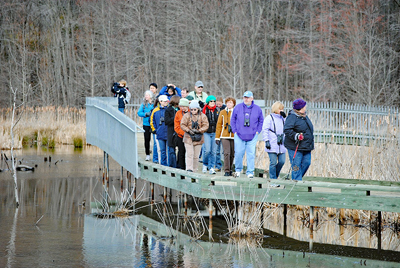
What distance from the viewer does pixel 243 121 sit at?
486 inches

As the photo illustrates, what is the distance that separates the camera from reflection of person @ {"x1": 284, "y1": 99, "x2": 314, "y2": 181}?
11.5 meters

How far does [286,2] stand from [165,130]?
97.0ft

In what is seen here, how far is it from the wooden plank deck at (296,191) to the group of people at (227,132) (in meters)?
0.55

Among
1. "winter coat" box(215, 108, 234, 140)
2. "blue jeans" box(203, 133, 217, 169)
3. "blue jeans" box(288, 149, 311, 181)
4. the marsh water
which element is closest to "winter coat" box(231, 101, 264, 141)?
"winter coat" box(215, 108, 234, 140)

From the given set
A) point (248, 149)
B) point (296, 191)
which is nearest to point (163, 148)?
point (248, 149)

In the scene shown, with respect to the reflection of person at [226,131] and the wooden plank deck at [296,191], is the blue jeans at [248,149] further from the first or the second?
the wooden plank deck at [296,191]

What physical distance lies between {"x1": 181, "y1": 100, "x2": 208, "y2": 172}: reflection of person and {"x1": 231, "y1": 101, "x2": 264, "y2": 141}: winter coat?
73 centimetres

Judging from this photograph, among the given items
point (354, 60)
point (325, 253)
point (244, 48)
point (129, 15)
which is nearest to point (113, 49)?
point (129, 15)

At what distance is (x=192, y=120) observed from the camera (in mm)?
12938

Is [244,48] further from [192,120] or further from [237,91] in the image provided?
[192,120]

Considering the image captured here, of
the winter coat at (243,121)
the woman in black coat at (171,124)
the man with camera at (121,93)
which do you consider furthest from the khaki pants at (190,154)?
the man with camera at (121,93)

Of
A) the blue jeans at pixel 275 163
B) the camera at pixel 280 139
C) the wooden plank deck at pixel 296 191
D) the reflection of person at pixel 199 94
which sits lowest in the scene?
the wooden plank deck at pixel 296 191

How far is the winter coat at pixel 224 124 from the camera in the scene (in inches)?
512

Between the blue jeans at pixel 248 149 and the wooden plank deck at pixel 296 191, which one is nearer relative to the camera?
the wooden plank deck at pixel 296 191
